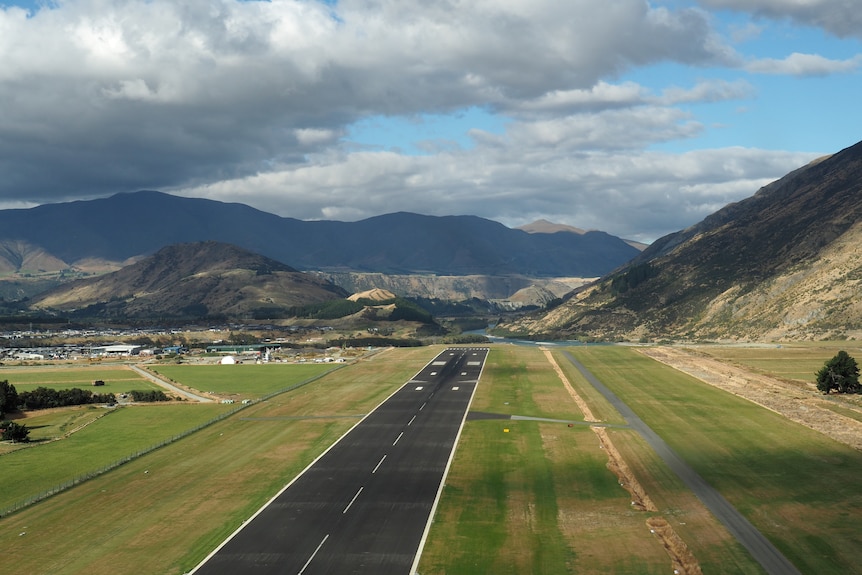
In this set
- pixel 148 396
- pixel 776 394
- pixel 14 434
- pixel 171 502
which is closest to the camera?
pixel 171 502

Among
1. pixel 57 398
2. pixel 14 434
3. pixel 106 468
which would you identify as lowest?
pixel 106 468

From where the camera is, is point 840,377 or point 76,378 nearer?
point 840,377

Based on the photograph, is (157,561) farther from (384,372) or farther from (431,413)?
(384,372)

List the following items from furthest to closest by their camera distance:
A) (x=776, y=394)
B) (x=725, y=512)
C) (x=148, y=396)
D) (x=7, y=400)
Answer: (x=148, y=396) → (x=776, y=394) → (x=7, y=400) → (x=725, y=512)

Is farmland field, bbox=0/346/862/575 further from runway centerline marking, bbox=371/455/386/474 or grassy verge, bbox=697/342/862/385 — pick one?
grassy verge, bbox=697/342/862/385

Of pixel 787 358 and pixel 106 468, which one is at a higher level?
pixel 787 358

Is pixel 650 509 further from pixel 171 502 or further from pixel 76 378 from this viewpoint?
pixel 76 378

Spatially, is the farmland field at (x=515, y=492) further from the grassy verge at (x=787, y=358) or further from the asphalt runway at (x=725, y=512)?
the grassy verge at (x=787, y=358)

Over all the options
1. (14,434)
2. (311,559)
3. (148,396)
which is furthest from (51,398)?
(311,559)
